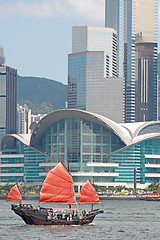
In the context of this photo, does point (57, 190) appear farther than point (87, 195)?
No

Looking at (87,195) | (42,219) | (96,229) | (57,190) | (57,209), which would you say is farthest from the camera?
(87,195)

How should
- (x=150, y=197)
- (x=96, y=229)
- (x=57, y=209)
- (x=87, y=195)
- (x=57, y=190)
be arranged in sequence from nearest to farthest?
(x=96, y=229)
(x=57, y=209)
(x=57, y=190)
(x=87, y=195)
(x=150, y=197)

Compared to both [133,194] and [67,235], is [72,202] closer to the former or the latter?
[67,235]

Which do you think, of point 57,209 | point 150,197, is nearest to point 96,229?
point 57,209

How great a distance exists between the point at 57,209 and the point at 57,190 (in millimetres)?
2779

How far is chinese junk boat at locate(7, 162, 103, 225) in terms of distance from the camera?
102 m

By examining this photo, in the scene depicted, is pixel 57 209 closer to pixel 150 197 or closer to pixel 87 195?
pixel 87 195

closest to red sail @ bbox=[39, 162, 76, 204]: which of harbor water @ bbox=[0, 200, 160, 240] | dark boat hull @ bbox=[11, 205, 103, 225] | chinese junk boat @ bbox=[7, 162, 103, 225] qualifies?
chinese junk boat @ bbox=[7, 162, 103, 225]

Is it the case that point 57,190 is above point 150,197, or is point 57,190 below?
above

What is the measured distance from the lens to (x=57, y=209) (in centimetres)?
10406

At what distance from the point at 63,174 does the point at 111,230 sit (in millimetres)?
11604

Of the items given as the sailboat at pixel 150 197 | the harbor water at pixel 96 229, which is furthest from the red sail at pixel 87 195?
the sailboat at pixel 150 197

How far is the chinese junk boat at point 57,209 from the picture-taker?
4008 inches

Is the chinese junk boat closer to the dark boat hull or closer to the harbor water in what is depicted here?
the dark boat hull
